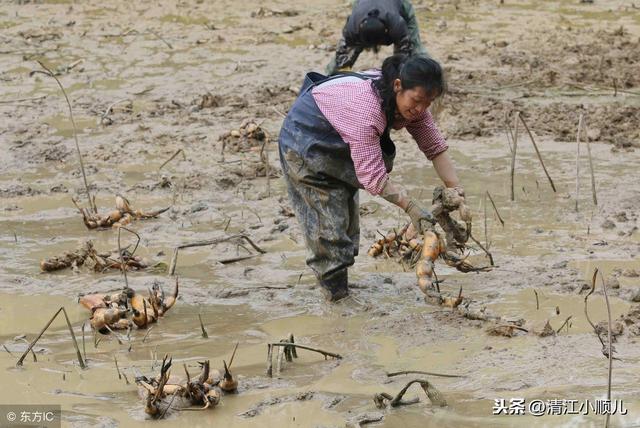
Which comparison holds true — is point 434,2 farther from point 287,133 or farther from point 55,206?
point 287,133

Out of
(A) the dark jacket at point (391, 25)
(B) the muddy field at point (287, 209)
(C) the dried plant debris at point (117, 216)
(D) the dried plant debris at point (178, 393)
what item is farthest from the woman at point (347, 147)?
(A) the dark jacket at point (391, 25)

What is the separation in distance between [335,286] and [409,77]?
→ 119 centimetres

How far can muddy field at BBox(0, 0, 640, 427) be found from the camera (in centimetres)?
409

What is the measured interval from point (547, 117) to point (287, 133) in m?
3.77

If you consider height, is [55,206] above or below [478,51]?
below

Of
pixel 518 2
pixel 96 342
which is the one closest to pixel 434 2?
pixel 518 2

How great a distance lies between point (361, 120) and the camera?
180 inches

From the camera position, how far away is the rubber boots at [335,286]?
507 cm

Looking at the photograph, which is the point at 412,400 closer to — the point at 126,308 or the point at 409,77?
the point at 409,77

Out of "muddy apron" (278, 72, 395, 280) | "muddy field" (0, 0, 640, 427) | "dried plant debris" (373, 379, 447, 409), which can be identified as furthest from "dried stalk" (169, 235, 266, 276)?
"dried plant debris" (373, 379, 447, 409)

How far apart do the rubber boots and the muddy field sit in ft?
0.24

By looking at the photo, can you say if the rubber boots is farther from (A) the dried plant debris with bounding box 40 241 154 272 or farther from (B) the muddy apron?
(A) the dried plant debris with bounding box 40 241 154 272

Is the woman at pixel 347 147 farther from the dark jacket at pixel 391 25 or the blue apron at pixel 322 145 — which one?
the dark jacket at pixel 391 25

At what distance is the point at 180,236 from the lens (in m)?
6.28
